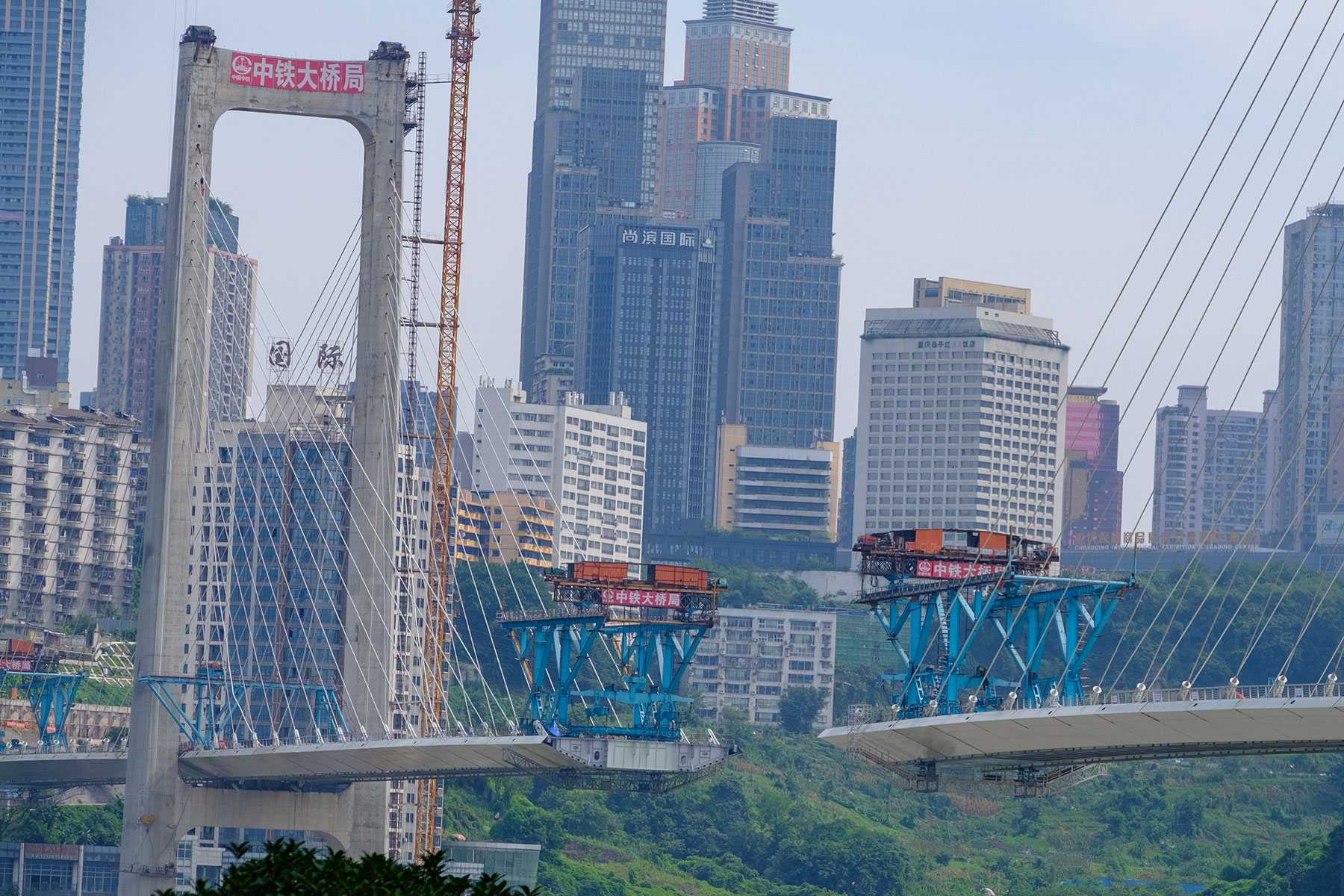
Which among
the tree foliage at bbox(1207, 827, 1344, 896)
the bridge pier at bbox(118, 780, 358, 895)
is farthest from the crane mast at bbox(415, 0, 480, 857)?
the tree foliage at bbox(1207, 827, 1344, 896)

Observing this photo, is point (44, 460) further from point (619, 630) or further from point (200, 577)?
point (619, 630)

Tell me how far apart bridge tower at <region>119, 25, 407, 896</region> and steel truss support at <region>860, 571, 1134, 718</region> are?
20145mm

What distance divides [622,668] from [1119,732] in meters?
29.8

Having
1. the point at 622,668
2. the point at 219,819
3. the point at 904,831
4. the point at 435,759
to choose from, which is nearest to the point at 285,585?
the point at 904,831

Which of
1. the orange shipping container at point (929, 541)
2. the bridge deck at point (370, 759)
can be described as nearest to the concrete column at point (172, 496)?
the bridge deck at point (370, 759)

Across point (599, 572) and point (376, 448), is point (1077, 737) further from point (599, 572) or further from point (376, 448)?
point (376, 448)

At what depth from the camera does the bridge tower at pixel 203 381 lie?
317 ft

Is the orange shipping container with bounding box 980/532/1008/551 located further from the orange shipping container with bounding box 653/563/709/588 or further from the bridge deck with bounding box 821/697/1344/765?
the bridge deck with bounding box 821/697/1344/765

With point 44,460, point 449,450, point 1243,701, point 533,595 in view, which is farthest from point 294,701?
point 1243,701

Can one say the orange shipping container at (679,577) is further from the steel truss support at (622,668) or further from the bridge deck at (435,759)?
the bridge deck at (435,759)

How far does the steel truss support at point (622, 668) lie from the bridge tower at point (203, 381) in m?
7.43

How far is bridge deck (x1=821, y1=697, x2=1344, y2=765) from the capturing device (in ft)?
224

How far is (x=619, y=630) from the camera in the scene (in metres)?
96.4

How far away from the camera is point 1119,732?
73750 millimetres
